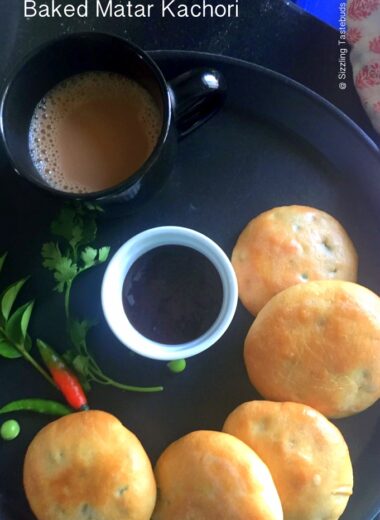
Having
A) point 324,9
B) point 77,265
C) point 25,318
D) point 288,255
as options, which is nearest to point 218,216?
point 288,255

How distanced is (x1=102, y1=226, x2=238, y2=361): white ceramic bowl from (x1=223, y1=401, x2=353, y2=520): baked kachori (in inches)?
5.3

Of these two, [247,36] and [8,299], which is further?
[247,36]

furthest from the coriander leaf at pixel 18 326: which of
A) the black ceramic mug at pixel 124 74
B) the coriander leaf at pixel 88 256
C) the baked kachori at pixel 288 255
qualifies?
the baked kachori at pixel 288 255

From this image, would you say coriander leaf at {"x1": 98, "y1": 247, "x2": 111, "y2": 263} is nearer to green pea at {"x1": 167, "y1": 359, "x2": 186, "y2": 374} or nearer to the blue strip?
green pea at {"x1": 167, "y1": 359, "x2": 186, "y2": 374}

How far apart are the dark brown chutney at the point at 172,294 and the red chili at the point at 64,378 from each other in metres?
0.13

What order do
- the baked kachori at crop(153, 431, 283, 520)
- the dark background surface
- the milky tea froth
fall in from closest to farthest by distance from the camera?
the baked kachori at crop(153, 431, 283, 520) < the milky tea froth < the dark background surface

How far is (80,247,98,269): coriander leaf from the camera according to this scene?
3.27ft

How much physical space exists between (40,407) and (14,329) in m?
0.13

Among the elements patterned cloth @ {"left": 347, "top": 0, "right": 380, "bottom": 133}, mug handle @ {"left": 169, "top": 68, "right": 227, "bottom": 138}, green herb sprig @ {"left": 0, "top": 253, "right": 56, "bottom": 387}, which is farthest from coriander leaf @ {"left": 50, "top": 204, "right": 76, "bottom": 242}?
patterned cloth @ {"left": 347, "top": 0, "right": 380, "bottom": 133}

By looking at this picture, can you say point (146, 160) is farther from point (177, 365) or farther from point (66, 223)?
point (177, 365)

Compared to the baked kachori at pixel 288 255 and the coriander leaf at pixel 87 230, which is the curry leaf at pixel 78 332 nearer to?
the coriander leaf at pixel 87 230

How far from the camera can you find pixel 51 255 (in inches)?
39.7

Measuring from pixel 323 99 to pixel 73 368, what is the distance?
59 centimetres

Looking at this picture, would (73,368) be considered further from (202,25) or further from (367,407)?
(202,25)
